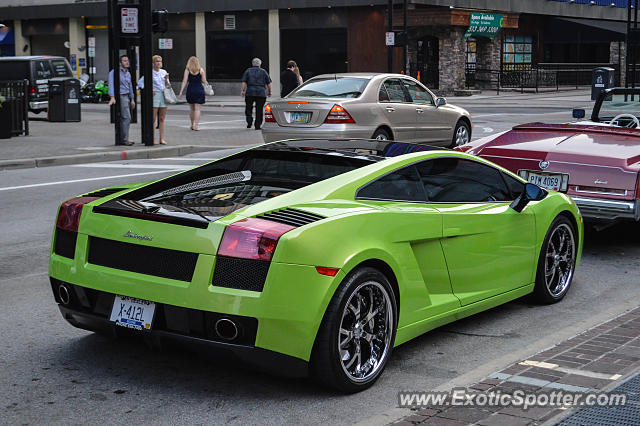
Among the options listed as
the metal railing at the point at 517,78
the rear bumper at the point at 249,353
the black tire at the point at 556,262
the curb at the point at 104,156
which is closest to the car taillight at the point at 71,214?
the rear bumper at the point at 249,353

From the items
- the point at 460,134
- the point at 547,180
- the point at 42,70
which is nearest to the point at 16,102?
the point at 42,70

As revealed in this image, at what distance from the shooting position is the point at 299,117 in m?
16.6

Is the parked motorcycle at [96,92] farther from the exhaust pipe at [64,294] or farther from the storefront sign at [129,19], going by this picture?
the exhaust pipe at [64,294]

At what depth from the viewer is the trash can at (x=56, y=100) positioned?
26.2m

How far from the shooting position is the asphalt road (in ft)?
15.4

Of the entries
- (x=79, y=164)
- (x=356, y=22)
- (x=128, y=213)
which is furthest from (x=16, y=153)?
(x=356, y=22)

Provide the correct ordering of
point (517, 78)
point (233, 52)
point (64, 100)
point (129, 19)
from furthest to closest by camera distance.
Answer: point (233, 52)
point (517, 78)
point (64, 100)
point (129, 19)

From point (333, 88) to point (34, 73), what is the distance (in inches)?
615

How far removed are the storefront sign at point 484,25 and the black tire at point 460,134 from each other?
96.0 feet

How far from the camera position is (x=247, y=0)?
162ft

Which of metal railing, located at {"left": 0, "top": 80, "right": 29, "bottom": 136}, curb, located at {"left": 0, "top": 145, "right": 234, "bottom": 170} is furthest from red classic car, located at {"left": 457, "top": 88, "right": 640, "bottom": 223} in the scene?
metal railing, located at {"left": 0, "top": 80, "right": 29, "bottom": 136}

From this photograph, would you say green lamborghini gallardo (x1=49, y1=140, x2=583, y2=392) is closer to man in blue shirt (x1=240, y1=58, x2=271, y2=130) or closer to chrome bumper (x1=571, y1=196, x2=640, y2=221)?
chrome bumper (x1=571, y1=196, x2=640, y2=221)

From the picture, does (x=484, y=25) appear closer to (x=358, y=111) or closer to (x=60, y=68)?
(x=60, y=68)

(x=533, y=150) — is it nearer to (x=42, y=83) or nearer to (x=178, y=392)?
(x=178, y=392)
